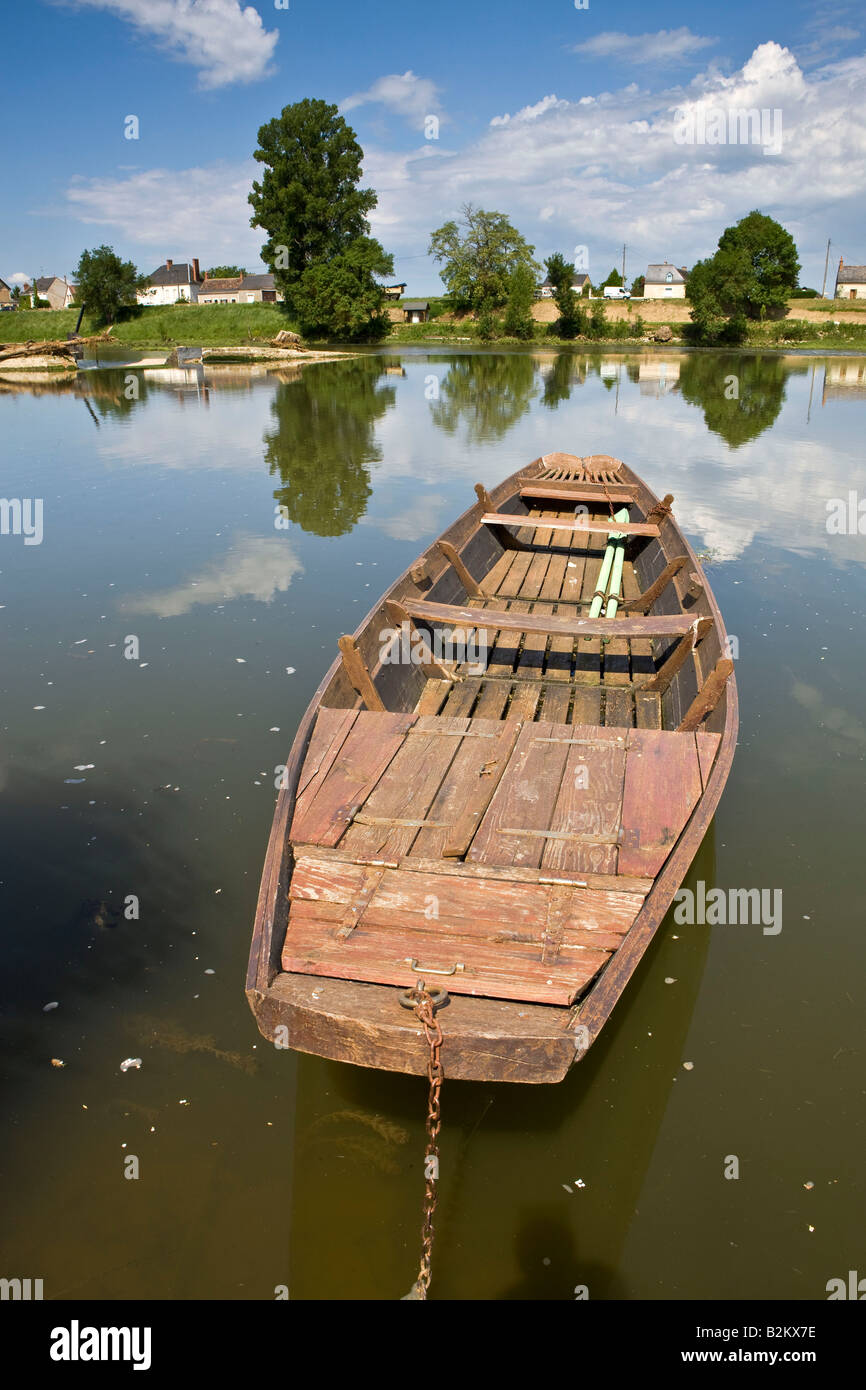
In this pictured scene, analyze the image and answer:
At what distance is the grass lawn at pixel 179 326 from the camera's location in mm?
60000

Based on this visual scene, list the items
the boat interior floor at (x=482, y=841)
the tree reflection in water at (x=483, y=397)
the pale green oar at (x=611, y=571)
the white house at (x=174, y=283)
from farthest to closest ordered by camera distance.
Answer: the white house at (x=174, y=283) → the tree reflection in water at (x=483, y=397) → the pale green oar at (x=611, y=571) → the boat interior floor at (x=482, y=841)

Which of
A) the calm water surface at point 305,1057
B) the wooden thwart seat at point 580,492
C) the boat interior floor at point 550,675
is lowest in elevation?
the calm water surface at point 305,1057

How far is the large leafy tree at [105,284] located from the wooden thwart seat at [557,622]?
70.2 metres

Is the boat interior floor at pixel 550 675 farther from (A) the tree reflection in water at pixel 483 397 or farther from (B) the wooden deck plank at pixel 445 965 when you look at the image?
(A) the tree reflection in water at pixel 483 397

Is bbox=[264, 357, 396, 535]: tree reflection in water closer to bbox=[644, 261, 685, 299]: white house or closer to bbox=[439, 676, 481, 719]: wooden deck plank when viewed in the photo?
bbox=[439, 676, 481, 719]: wooden deck plank

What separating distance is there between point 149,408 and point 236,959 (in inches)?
1035

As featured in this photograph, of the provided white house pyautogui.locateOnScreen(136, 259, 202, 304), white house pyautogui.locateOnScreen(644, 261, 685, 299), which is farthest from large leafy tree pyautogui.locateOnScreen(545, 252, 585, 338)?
white house pyautogui.locateOnScreen(136, 259, 202, 304)

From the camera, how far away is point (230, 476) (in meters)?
16.0

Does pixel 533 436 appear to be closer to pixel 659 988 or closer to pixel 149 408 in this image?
pixel 149 408

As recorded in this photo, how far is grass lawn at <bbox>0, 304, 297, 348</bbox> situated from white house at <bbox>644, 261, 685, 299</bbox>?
48.1 m

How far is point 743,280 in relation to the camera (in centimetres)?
6169

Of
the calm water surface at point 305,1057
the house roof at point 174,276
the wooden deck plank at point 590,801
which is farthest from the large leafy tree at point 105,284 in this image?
the wooden deck plank at point 590,801

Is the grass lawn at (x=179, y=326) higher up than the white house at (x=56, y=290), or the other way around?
the white house at (x=56, y=290)

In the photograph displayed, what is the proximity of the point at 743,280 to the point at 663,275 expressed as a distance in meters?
34.5
